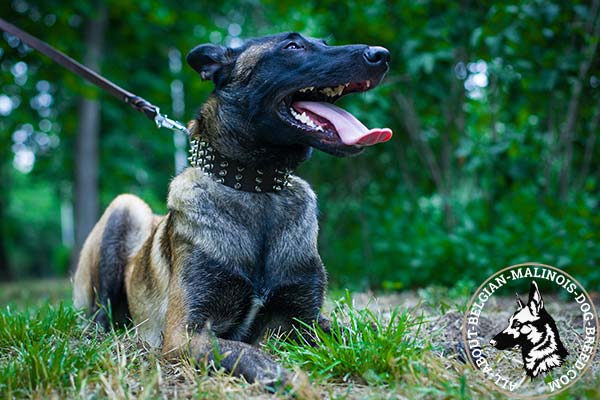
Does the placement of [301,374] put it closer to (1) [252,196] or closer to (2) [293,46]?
(1) [252,196]

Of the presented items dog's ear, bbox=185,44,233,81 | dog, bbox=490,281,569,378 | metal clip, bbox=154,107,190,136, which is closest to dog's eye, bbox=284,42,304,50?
dog's ear, bbox=185,44,233,81

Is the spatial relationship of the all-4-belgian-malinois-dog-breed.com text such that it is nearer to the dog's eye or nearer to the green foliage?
the dog's eye

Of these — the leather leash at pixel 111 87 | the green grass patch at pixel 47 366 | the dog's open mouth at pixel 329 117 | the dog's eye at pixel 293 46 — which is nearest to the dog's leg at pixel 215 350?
the green grass patch at pixel 47 366

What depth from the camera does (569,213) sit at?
5293mm

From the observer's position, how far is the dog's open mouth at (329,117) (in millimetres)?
2779

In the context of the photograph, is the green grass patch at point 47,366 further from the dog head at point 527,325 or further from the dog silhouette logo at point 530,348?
the dog head at point 527,325

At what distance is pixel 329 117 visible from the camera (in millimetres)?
2926

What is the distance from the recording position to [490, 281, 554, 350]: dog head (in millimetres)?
2623

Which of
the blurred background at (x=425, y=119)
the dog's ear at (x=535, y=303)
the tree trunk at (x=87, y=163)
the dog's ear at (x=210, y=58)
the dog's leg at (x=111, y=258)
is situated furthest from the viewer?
the tree trunk at (x=87, y=163)

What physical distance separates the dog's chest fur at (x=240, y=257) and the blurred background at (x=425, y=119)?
0.54m

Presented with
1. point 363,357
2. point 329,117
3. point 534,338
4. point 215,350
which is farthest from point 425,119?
point 215,350

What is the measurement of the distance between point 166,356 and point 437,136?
229 inches

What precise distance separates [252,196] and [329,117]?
23.3 inches

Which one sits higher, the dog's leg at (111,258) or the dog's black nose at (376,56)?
the dog's black nose at (376,56)
